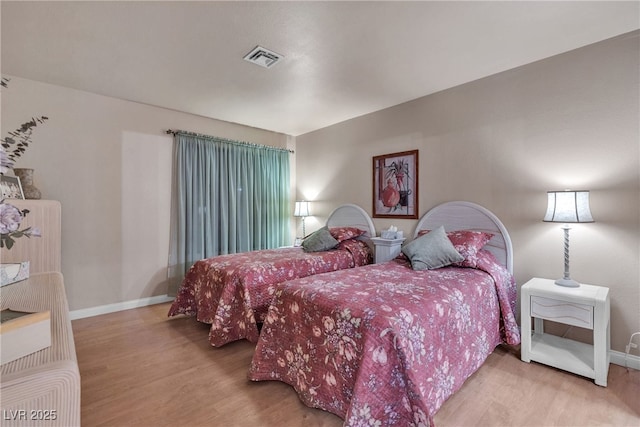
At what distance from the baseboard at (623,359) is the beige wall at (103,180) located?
452 cm

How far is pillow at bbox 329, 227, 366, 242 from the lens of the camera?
146 inches

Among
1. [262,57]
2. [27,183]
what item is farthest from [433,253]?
[27,183]

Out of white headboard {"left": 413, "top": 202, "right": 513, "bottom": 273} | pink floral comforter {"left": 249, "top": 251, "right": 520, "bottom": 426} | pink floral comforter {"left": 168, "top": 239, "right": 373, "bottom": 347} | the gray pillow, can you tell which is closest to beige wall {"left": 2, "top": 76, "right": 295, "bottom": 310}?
pink floral comforter {"left": 168, "top": 239, "right": 373, "bottom": 347}

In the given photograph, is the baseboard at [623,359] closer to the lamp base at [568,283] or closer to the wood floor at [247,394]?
the wood floor at [247,394]

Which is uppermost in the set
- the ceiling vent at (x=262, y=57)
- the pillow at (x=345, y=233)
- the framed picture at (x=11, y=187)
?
the ceiling vent at (x=262, y=57)

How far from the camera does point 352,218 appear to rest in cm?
414

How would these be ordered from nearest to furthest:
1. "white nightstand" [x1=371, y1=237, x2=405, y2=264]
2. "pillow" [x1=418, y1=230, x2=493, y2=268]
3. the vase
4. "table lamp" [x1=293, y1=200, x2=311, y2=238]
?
1. "pillow" [x1=418, y1=230, x2=493, y2=268]
2. the vase
3. "white nightstand" [x1=371, y1=237, x2=405, y2=264]
4. "table lamp" [x1=293, y1=200, x2=311, y2=238]

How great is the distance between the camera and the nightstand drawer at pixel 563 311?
1.99 meters

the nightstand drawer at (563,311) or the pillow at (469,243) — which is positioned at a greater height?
the pillow at (469,243)

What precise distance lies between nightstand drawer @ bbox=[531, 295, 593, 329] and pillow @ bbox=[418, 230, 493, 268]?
1.62 ft

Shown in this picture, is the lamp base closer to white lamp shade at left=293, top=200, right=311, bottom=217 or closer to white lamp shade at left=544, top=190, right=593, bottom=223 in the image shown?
white lamp shade at left=544, top=190, right=593, bottom=223

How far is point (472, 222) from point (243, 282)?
7.57ft

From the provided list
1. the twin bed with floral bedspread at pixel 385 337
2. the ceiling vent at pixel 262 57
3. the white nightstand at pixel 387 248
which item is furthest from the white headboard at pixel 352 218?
the ceiling vent at pixel 262 57

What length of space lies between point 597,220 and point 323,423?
99.2 inches
